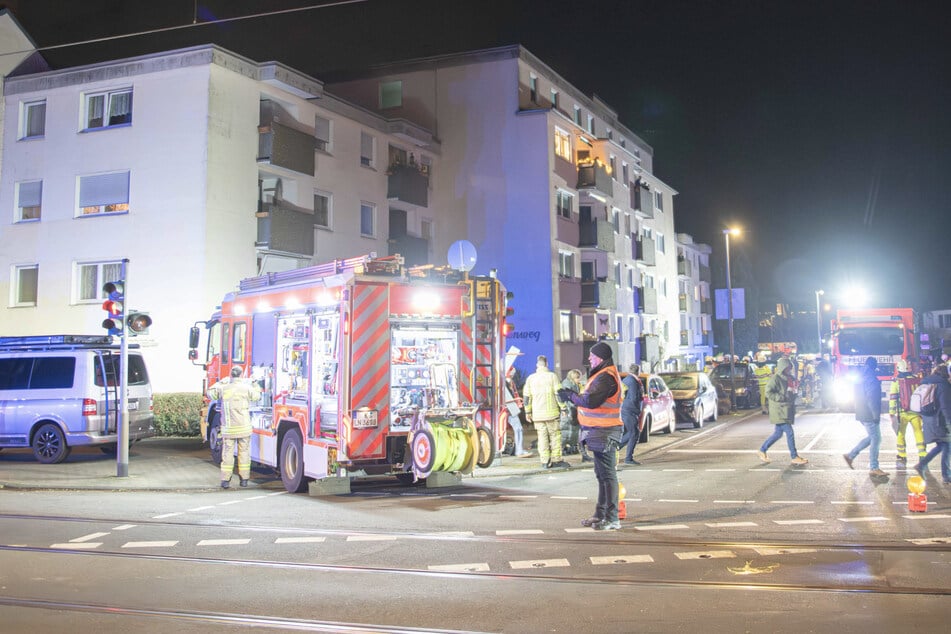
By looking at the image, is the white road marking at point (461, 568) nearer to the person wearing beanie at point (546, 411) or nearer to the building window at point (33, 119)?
the person wearing beanie at point (546, 411)

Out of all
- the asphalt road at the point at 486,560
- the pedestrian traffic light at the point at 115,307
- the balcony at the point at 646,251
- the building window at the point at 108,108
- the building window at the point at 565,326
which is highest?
the building window at the point at 108,108

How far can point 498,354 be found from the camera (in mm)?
13250

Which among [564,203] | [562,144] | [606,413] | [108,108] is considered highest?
[562,144]

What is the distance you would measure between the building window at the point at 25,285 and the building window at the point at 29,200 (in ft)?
5.33

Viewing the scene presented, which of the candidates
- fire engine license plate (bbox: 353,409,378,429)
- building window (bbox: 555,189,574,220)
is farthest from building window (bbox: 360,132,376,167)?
fire engine license plate (bbox: 353,409,378,429)

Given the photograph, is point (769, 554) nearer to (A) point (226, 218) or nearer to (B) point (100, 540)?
(B) point (100, 540)

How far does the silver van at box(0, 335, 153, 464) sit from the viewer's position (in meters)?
17.0

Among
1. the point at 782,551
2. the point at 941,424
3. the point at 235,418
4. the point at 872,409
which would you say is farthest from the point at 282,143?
the point at 782,551

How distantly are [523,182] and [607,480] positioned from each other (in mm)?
28618

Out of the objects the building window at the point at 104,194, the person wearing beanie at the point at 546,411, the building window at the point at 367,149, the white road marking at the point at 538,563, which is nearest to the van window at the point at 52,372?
the person wearing beanie at the point at 546,411

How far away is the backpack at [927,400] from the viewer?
39.1ft

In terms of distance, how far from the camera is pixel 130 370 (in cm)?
1838

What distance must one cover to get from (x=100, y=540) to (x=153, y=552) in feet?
3.51

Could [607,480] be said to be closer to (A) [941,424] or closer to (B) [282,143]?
(A) [941,424]
